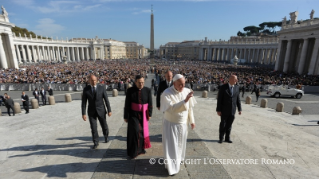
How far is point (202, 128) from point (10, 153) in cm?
575

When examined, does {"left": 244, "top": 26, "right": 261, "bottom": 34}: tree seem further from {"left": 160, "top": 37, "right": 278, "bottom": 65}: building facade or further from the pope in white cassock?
the pope in white cassock

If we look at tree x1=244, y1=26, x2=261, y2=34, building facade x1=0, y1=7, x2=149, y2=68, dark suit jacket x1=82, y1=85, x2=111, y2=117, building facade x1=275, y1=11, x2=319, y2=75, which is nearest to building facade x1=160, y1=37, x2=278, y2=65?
building facade x1=275, y1=11, x2=319, y2=75

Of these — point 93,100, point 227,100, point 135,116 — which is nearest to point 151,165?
point 135,116

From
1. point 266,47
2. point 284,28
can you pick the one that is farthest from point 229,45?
point 284,28

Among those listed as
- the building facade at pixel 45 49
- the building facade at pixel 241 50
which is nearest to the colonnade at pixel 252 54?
the building facade at pixel 241 50

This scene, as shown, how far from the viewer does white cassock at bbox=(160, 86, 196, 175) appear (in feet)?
9.57

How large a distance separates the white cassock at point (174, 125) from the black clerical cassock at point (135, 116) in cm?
75

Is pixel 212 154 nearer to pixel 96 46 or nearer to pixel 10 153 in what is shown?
pixel 10 153

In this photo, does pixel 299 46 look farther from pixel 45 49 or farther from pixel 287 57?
pixel 45 49

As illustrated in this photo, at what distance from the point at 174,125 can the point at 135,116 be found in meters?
1.05

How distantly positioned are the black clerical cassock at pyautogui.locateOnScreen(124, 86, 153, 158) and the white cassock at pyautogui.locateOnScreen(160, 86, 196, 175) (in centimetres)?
75

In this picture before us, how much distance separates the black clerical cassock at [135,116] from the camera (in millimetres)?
3602

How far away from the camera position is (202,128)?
19.1ft

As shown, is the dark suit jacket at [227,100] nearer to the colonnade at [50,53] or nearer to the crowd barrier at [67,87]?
the crowd barrier at [67,87]
